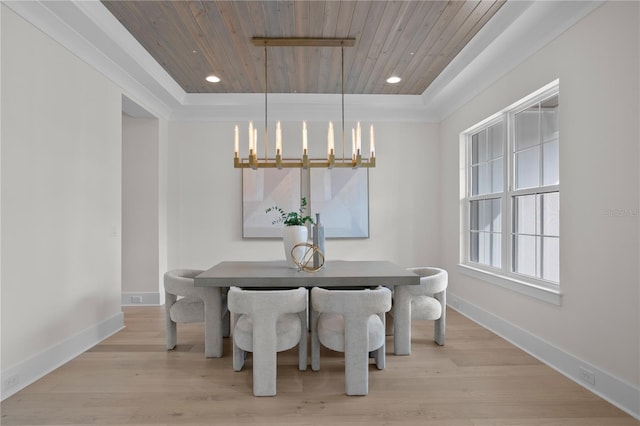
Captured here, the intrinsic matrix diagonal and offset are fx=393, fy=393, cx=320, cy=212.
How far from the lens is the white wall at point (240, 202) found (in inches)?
219

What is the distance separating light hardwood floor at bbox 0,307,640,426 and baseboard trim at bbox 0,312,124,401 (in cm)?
8

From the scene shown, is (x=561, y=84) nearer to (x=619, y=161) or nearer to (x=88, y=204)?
(x=619, y=161)

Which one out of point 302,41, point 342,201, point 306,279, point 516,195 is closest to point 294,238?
point 306,279

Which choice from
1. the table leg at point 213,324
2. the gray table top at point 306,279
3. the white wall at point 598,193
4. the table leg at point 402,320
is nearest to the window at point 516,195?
the white wall at point 598,193

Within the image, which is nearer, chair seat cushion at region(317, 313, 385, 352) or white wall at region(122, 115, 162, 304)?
chair seat cushion at region(317, 313, 385, 352)

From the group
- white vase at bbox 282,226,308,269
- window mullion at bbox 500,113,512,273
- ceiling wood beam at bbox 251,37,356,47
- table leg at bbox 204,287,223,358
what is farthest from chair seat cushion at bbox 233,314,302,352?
ceiling wood beam at bbox 251,37,356,47

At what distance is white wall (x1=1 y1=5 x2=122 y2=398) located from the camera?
2.62 m

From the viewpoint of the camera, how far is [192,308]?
339cm

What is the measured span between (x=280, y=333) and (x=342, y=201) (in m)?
3.10

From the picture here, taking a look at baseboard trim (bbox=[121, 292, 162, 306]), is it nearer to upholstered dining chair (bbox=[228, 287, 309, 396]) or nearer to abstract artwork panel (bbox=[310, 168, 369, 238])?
abstract artwork panel (bbox=[310, 168, 369, 238])

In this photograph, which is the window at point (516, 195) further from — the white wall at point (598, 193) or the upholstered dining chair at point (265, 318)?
the upholstered dining chair at point (265, 318)

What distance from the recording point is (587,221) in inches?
105

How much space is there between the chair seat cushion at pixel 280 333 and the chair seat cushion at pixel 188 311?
73 centimetres

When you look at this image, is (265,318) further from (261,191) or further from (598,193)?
(261,191)
